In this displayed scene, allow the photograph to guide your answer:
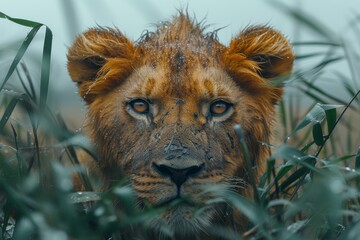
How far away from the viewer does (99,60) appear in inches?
190

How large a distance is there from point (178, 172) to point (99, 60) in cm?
120

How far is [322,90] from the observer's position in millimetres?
4074

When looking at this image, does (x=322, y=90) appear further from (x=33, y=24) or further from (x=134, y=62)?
(x=33, y=24)

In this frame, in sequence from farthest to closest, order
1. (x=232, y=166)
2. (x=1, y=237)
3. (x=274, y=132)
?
1. (x=274, y=132)
2. (x=232, y=166)
3. (x=1, y=237)

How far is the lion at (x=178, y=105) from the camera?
13.1 feet

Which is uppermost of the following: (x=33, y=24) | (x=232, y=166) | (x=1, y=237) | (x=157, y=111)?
(x=33, y=24)

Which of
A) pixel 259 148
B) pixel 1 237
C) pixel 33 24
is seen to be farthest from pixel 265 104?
pixel 1 237

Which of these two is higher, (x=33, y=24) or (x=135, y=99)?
(x=33, y=24)

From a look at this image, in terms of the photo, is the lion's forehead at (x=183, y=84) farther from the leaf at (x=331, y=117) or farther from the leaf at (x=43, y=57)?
the leaf at (x=331, y=117)

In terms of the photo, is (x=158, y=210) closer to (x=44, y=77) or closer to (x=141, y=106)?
(x=44, y=77)

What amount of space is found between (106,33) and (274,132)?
1.17 m

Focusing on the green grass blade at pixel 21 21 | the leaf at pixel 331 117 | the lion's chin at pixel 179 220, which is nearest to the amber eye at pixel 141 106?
the lion's chin at pixel 179 220

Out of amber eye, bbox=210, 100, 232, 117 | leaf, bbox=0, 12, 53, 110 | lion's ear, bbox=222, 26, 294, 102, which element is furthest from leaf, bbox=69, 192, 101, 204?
lion's ear, bbox=222, 26, 294, 102

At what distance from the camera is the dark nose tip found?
3877 mm
